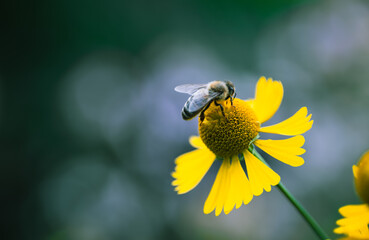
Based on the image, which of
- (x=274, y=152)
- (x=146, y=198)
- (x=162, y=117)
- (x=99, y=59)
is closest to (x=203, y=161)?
(x=274, y=152)

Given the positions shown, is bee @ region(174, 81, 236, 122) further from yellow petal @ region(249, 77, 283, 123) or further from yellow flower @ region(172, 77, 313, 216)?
→ yellow petal @ region(249, 77, 283, 123)

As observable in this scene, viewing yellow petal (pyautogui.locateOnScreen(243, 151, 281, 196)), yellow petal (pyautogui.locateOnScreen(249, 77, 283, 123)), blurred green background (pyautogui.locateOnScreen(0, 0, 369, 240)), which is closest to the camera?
yellow petal (pyautogui.locateOnScreen(243, 151, 281, 196))

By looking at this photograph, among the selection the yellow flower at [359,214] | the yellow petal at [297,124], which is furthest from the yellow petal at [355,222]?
the yellow petal at [297,124]

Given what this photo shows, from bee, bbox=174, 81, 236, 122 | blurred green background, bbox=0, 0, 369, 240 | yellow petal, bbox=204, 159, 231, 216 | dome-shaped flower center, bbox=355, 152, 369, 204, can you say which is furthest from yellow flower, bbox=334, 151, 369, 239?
blurred green background, bbox=0, 0, 369, 240

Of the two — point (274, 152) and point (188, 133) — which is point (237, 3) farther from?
point (274, 152)

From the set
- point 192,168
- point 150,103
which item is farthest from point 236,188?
point 150,103

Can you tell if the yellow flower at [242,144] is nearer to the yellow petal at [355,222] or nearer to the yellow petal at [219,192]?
the yellow petal at [219,192]

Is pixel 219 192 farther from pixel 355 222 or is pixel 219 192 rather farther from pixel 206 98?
pixel 355 222
